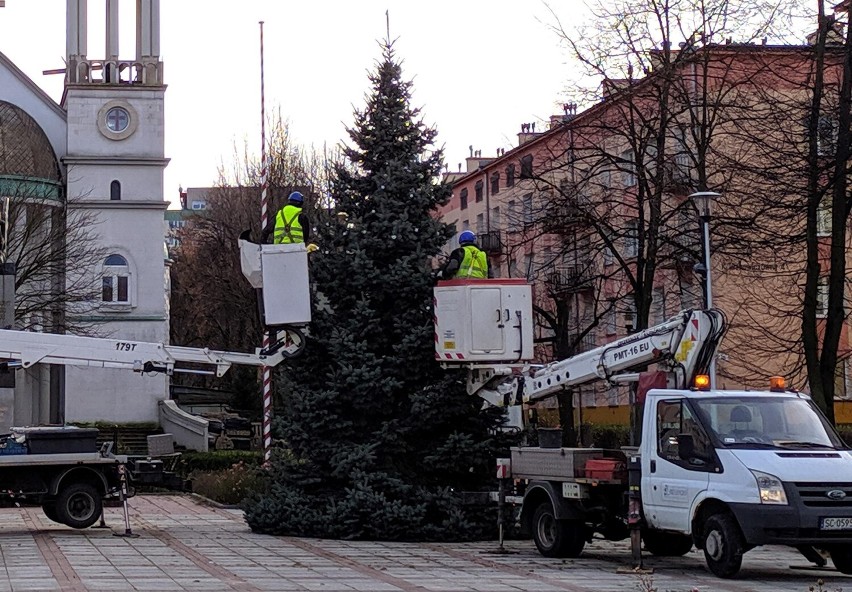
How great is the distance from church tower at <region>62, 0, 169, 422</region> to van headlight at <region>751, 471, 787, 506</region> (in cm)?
4317

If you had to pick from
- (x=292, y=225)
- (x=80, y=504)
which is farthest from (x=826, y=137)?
(x=80, y=504)

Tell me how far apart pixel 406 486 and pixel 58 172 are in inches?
1546

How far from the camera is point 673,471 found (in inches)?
637

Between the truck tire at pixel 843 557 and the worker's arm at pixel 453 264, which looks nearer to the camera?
the truck tire at pixel 843 557

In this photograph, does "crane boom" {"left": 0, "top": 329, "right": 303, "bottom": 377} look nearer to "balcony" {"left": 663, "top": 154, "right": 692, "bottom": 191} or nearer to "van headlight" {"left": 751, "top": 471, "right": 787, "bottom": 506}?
"van headlight" {"left": 751, "top": 471, "right": 787, "bottom": 506}

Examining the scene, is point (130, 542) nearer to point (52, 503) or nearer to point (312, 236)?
point (52, 503)

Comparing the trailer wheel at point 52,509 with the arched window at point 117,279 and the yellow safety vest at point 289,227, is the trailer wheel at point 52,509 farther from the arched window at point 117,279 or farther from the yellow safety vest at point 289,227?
the arched window at point 117,279

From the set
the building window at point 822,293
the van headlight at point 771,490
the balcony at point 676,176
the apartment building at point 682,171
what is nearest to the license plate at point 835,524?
the van headlight at point 771,490

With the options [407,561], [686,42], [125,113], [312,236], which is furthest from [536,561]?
[125,113]

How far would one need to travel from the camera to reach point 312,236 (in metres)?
22.5

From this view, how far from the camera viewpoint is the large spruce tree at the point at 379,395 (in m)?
21.0

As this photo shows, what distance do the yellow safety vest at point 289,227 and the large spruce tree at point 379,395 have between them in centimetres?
138

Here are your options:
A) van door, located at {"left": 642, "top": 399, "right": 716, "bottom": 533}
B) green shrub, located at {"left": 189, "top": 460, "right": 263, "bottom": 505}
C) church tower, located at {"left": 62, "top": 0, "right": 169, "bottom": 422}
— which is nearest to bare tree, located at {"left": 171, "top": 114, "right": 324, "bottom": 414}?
church tower, located at {"left": 62, "top": 0, "right": 169, "bottom": 422}

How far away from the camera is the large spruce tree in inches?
826
